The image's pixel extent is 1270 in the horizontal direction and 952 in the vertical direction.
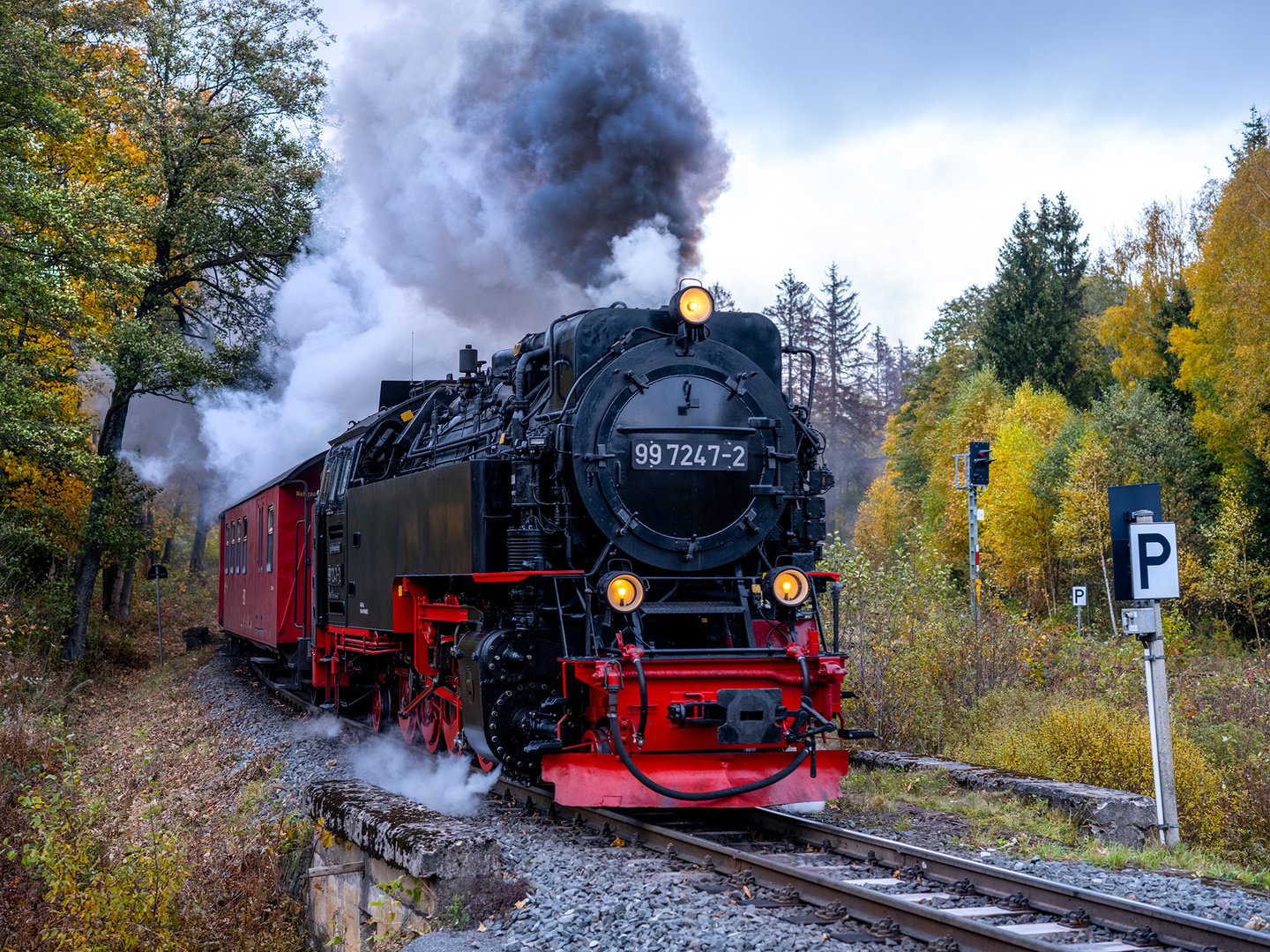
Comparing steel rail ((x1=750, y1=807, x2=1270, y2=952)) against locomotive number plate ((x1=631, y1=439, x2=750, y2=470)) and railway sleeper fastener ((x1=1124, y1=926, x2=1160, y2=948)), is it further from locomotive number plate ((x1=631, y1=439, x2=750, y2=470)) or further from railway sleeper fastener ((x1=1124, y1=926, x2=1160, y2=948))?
locomotive number plate ((x1=631, y1=439, x2=750, y2=470))

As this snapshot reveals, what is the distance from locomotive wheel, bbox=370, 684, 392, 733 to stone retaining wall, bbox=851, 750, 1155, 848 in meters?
5.20

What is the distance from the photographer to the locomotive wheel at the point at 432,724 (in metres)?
8.27

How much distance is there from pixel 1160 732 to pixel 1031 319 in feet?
93.8

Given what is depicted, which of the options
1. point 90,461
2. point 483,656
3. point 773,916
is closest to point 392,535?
point 483,656

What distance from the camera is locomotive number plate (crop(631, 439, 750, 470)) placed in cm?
660

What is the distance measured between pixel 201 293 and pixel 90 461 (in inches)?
357

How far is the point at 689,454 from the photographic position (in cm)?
670

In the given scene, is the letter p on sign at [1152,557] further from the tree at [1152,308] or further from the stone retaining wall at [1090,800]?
the tree at [1152,308]

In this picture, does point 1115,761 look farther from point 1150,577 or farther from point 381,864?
point 381,864

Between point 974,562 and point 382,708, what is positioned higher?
point 974,562

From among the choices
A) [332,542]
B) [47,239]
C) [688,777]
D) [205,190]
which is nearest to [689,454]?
[688,777]

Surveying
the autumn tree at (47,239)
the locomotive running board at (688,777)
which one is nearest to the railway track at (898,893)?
the locomotive running board at (688,777)

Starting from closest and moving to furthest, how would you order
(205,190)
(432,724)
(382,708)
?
(432,724) → (382,708) → (205,190)

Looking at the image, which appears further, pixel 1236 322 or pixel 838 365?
pixel 838 365
